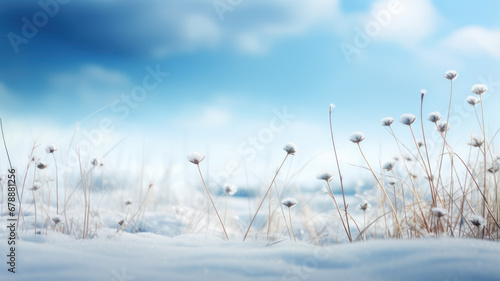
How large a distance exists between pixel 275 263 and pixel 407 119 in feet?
3.36

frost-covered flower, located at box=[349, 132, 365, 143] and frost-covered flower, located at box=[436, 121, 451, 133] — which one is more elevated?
frost-covered flower, located at box=[436, 121, 451, 133]

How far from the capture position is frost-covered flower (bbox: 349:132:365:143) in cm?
162

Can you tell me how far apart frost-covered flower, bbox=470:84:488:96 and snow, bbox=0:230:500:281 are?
0.88 meters

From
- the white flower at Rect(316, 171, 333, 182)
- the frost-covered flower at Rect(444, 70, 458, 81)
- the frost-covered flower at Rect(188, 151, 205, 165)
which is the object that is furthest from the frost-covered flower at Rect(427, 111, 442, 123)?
the frost-covered flower at Rect(188, 151, 205, 165)

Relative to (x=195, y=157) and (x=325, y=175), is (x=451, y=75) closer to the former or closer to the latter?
(x=325, y=175)

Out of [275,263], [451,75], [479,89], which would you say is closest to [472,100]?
[479,89]

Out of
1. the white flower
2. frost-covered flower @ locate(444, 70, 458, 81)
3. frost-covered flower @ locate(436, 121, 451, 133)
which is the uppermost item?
frost-covered flower @ locate(444, 70, 458, 81)

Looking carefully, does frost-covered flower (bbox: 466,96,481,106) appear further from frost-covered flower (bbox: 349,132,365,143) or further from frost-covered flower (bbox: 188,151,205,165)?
frost-covered flower (bbox: 188,151,205,165)

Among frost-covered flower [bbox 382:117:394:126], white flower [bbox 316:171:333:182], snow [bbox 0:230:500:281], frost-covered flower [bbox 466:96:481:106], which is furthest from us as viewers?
frost-covered flower [bbox 466:96:481:106]

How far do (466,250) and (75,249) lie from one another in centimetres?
132

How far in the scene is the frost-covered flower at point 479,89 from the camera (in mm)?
1695

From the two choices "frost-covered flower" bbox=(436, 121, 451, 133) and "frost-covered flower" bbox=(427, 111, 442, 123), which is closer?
"frost-covered flower" bbox=(427, 111, 442, 123)

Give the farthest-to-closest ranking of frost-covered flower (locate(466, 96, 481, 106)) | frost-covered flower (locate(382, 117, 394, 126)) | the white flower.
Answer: frost-covered flower (locate(466, 96, 481, 106)) < frost-covered flower (locate(382, 117, 394, 126)) < the white flower

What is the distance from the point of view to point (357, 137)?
1631 millimetres
